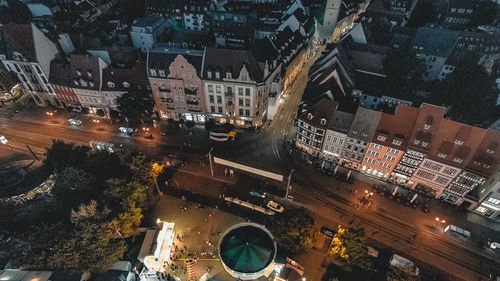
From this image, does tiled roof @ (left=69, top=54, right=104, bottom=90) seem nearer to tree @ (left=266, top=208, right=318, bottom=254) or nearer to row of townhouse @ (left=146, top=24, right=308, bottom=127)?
row of townhouse @ (left=146, top=24, right=308, bottom=127)

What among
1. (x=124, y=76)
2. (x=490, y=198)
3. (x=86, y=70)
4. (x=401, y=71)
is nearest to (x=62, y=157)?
(x=124, y=76)

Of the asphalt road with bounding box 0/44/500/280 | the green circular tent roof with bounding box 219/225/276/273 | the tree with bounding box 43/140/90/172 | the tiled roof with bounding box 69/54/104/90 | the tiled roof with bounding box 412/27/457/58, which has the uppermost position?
the tiled roof with bounding box 412/27/457/58

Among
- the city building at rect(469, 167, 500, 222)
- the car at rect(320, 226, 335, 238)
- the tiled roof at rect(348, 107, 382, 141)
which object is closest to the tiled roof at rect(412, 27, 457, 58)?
the tiled roof at rect(348, 107, 382, 141)

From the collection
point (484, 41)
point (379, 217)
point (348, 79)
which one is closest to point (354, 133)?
point (379, 217)

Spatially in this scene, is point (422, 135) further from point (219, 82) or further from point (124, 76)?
point (124, 76)

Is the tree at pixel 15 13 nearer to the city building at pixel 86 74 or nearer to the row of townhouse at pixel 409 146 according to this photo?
the city building at pixel 86 74

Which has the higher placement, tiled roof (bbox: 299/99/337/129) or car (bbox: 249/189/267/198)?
tiled roof (bbox: 299/99/337/129)

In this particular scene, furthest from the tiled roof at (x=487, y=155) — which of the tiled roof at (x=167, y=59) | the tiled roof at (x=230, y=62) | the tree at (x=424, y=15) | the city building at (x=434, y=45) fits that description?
the tree at (x=424, y=15)
